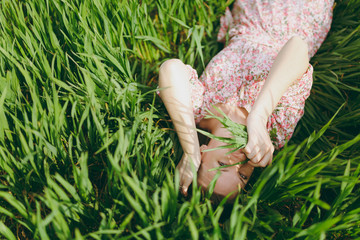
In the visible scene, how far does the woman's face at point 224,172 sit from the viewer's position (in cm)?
100

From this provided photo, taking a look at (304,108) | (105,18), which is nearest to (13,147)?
(105,18)

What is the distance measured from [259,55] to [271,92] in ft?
1.00

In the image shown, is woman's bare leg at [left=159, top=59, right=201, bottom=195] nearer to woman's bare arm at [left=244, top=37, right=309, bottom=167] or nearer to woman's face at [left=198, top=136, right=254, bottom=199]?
woman's face at [left=198, top=136, right=254, bottom=199]

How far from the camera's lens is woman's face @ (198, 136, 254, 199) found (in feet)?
3.30

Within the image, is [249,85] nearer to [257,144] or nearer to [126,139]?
[257,144]

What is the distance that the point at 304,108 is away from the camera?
1.34 metres

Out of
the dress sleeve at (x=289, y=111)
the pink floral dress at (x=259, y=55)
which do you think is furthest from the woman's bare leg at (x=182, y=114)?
the dress sleeve at (x=289, y=111)

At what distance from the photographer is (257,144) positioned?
0.96 m

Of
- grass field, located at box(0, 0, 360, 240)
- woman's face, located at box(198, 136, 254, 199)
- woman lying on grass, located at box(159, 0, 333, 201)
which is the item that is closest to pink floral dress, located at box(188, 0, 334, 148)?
woman lying on grass, located at box(159, 0, 333, 201)

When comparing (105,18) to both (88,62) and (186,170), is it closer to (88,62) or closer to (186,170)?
(88,62)

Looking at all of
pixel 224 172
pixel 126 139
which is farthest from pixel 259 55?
pixel 126 139

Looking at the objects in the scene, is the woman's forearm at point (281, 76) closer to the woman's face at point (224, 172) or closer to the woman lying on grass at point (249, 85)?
the woman lying on grass at point (249, 85)

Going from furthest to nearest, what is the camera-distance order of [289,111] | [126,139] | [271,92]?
[289,111] < [271,92] < [126,139]

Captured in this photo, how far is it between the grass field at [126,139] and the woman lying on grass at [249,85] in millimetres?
99
